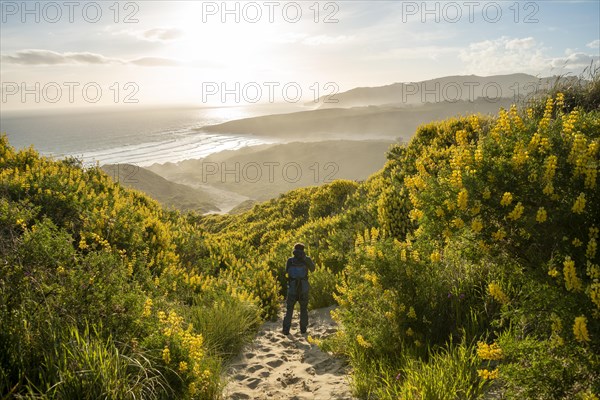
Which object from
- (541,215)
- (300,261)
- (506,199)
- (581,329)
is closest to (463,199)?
(506,199)

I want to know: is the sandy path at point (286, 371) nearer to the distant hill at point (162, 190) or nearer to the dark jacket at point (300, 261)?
the dark jacket at point (300, 261)

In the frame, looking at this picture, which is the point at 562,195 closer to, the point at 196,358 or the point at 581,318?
the point at 581,318

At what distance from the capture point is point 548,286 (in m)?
3.10

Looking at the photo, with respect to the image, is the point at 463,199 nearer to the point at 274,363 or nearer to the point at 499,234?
the point at 499,234

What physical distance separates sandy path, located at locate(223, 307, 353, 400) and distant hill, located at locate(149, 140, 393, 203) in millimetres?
54824

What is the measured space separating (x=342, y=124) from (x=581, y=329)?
17365cm

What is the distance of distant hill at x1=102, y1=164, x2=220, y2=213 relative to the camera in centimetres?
5869

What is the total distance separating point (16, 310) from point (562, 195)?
4.82 m

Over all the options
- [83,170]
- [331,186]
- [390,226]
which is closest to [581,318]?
[390,226]

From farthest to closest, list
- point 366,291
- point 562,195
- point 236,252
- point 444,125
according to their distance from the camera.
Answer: point 236,252 < point 444,125 < point 366,291 < point 562,195

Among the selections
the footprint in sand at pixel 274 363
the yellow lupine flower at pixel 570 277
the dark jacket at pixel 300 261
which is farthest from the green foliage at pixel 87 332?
the yellow lupine flower at pixel 570 277

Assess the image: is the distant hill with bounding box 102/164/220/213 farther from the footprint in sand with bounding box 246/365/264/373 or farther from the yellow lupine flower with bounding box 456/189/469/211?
the yellow lupine flower with bounding box 456/189/469/211

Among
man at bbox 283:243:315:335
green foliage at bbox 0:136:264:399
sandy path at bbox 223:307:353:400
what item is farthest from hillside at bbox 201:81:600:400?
green foliage at bbox 0:136:264:399

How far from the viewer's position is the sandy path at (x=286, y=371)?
5121mm
